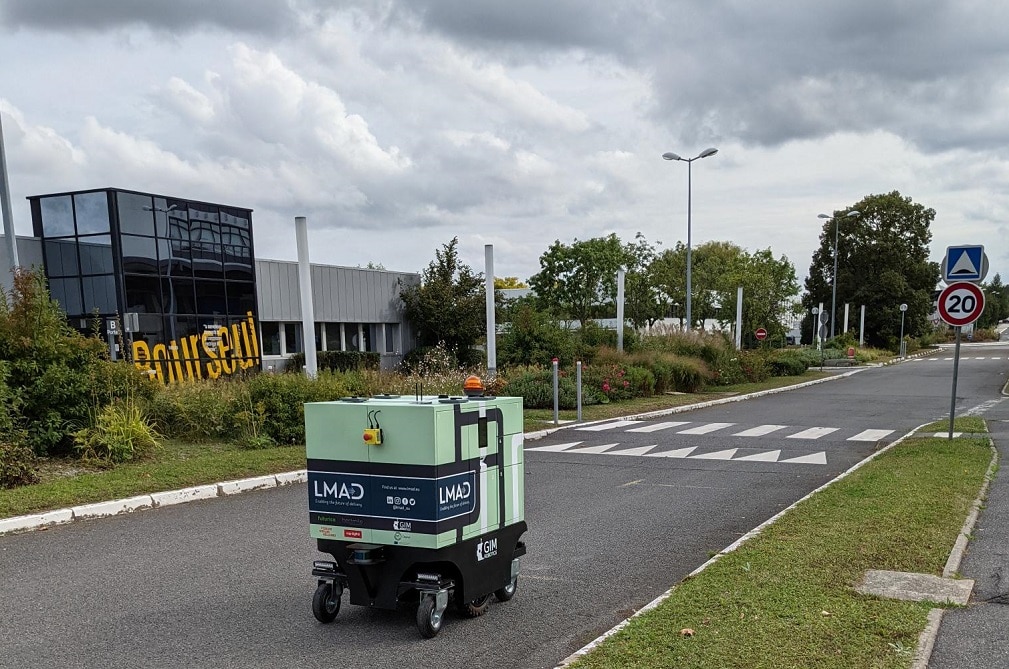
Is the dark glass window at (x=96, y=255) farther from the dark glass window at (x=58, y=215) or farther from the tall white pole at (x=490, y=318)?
the tall white pole at (x=490, y=318)

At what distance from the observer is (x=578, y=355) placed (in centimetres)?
2427

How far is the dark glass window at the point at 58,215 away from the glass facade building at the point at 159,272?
0.03 m

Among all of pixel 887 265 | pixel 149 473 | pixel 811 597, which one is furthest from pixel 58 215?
pixel 887 265

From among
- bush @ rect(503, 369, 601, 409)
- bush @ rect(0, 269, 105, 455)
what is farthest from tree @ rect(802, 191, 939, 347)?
bush @ rect(0, 269, 105, 455)

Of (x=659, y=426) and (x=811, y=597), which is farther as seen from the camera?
(x=659, y=426)

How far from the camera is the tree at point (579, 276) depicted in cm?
3872

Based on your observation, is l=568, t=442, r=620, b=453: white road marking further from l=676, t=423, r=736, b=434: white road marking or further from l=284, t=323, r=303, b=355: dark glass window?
l=284, t=323, r=303, b=355: dark glass window

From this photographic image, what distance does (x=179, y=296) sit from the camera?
80.7 feet

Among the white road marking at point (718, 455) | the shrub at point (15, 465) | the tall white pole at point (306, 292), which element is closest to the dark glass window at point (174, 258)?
the tall white pole at point (306, 292)

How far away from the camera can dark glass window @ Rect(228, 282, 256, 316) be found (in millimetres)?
26422

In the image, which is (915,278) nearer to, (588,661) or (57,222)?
(57,222)

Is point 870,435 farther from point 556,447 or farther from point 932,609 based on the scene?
point 932,609

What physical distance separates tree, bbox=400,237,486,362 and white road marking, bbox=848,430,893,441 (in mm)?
19644

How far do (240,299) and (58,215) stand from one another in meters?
6.24
